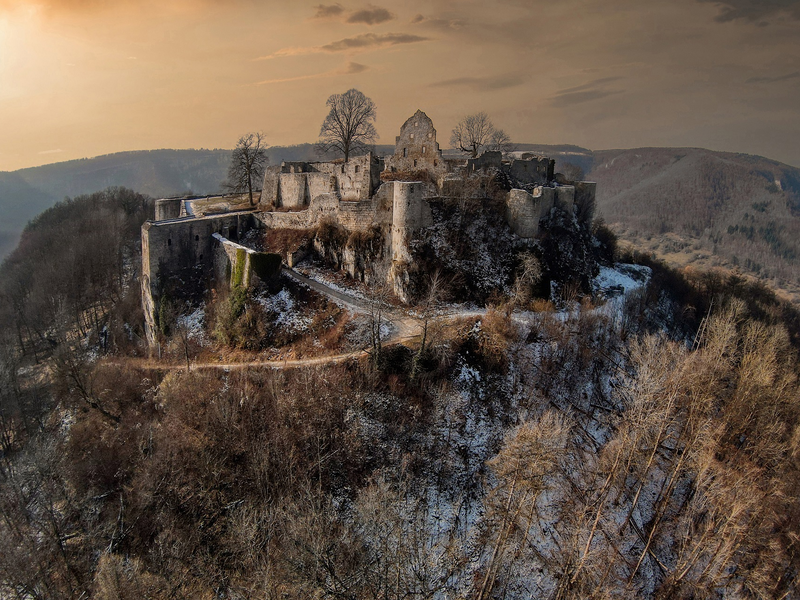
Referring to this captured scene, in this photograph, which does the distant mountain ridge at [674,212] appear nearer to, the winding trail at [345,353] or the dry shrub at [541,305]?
the dry shrub at [541,305]

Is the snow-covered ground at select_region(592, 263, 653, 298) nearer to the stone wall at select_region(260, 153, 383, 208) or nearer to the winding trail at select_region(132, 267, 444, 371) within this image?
the winding trail at select_region(132, 267, 444, 371)

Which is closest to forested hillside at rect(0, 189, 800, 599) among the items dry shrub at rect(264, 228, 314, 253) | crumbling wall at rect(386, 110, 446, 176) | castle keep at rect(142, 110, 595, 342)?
castle keep at rect(142, 110, 595, 342)

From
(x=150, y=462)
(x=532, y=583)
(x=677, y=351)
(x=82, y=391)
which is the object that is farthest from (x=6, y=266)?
(x=677, y=351)

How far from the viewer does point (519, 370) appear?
1082 inches

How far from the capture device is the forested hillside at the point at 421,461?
16.1 meters

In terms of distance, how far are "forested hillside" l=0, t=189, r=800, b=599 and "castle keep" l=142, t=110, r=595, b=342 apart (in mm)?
2545

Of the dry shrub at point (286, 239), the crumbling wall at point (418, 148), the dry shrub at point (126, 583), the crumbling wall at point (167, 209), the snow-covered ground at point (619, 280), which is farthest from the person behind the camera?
the crumbling wall at point (167, 209)

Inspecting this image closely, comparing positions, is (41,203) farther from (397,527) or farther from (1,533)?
(397,527)

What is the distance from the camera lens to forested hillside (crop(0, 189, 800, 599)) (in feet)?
52.7

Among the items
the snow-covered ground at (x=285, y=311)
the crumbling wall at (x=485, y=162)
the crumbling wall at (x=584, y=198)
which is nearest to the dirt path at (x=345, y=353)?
the snow-covered ground at (x=285, y=311)

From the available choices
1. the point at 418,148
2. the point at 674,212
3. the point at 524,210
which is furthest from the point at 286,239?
the point at 674,212

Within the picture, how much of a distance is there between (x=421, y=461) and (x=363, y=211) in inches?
760

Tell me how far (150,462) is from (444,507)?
46.9 feet

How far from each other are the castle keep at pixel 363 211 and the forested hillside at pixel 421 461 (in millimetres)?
2545
